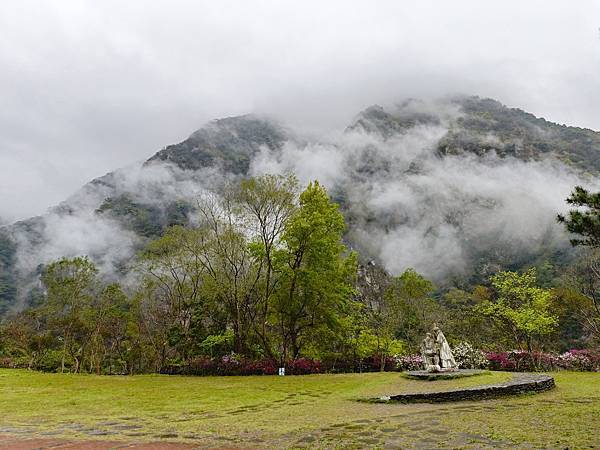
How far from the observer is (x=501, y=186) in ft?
321

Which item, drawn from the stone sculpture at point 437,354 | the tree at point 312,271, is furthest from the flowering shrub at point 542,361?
the tree at point 312,271

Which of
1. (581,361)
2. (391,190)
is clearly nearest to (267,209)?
(581,361)

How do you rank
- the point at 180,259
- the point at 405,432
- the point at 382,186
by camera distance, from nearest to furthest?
the point at 405,432, the point at 180,259, the point at 382,186

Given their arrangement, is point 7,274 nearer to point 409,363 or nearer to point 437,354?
point 409,363

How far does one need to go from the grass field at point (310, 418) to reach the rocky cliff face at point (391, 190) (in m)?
60.8

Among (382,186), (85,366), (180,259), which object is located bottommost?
(85,366)

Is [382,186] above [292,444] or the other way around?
above

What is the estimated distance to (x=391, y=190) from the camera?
358 feet

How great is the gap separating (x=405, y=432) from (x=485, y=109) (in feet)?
513

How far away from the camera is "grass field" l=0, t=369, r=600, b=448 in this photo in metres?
6.55

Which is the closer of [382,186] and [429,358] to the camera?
[429,358]

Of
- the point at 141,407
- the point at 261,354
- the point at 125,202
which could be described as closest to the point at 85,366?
the point at 261,354

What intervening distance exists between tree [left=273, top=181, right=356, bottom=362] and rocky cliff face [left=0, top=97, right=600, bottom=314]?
5169 centimetres

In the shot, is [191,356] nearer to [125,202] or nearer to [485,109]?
[125,202]
